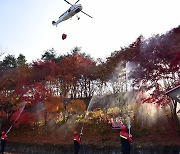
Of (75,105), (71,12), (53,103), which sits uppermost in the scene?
(71,12)

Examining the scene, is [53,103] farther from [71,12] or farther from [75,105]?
[71,12]

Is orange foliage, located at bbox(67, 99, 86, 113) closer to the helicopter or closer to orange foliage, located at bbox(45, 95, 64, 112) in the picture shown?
orange foliage, located at bbox(45, 95, 64, 112)

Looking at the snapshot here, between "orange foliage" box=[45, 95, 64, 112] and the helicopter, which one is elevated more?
the helicopter

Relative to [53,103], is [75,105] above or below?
below

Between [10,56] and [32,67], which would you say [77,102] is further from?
[10,56]

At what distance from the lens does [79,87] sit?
2934cm

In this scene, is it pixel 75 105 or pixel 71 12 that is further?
pixel 75 105

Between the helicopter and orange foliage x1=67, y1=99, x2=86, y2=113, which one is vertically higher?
the helicopter

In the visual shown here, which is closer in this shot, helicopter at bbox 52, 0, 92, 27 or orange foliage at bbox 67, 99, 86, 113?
helicopter at bbox 52, 0, 92, 27

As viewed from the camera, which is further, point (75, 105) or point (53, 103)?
point (75, 105)

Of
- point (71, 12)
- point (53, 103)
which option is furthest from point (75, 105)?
point (71, 12)

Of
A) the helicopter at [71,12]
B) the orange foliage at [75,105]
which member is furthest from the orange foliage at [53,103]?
the helicopter at [71,12]

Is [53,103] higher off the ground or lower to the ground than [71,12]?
lower

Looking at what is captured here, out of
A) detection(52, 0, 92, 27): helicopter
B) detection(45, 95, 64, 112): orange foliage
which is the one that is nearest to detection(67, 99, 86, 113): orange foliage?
detection(45, 95, 64, 112): orange foliage
